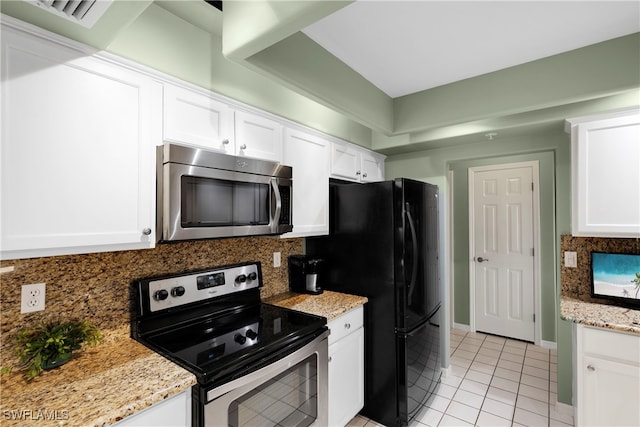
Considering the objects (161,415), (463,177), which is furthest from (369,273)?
(463,177)

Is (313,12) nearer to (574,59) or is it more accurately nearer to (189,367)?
(189,367)

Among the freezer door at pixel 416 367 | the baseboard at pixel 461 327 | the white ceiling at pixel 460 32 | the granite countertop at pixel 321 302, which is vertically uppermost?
the white ceiling at pixel 460 32

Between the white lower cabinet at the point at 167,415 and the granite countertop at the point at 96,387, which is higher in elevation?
the granite countertop at the point at 96,387

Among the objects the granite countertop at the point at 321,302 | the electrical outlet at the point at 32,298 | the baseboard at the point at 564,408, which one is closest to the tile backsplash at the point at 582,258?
the baseboard at the point at 564,408

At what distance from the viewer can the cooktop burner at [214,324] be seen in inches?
51.8

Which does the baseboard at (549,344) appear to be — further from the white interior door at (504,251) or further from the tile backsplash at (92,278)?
the tile backsplash at (92,278)

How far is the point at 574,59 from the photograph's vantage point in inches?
74.6

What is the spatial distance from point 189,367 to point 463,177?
3.79 m

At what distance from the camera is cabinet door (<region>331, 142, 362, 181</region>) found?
2.46m

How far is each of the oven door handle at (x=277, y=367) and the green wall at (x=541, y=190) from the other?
1.75 metres

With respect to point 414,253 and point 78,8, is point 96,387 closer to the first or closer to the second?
point 78,8

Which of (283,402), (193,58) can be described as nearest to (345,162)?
(193,58)

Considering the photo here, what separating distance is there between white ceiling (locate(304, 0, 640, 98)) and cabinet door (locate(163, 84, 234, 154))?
0.69m

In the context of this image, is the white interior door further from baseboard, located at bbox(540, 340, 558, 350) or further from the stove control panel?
the stove control panel
